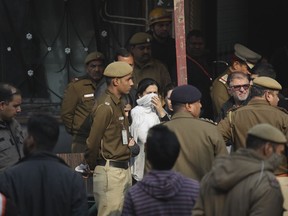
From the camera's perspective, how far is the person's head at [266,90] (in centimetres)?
917

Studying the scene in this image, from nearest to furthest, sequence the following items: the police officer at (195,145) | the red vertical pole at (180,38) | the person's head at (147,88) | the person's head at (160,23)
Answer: the police officer at (195,145) < the red vertical pole at (180,38) < the person's head at (147,88) < the person's head at (160,23)

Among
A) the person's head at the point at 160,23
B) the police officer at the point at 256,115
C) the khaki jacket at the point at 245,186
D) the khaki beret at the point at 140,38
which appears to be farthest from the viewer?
the person's head at the point at 160,23

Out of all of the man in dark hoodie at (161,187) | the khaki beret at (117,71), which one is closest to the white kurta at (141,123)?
the khaki beret at (117,71)

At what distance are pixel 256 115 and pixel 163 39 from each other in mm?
3331

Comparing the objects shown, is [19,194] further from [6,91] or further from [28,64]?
[28,64]

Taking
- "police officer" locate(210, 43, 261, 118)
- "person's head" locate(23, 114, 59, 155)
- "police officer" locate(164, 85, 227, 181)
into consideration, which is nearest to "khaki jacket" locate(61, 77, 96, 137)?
"police officer" locate(210, 43, 261, 118)

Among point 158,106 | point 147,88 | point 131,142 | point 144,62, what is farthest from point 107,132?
point 144,62

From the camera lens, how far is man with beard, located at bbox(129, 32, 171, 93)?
11.5 m

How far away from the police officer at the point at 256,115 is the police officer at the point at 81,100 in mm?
2550

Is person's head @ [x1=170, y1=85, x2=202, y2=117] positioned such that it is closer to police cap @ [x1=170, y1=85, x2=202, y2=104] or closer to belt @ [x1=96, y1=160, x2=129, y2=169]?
police cap @ [x1=170, y1=85, x2=202, y2=104]

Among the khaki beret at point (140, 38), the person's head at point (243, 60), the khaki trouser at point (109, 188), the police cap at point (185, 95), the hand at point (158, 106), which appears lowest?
the khaki trouser at point (109, 188)

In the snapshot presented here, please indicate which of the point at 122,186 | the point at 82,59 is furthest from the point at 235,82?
the point at 82,59

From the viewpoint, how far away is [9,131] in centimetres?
912

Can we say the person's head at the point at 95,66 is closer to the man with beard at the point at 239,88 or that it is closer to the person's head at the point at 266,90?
the man with beard at the point at 239,88
